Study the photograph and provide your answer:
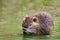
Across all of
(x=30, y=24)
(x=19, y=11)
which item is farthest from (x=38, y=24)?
(x=19, y=11)

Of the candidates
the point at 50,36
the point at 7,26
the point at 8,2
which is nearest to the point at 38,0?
the point at 8,2

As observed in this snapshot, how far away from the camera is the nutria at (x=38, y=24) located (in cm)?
605

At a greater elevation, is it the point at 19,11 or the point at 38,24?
the point at 19,11

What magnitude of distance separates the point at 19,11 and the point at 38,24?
7.41ft

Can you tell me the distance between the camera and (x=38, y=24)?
20.3 feet

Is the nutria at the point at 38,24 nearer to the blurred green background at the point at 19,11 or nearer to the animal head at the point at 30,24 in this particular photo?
the animal head at the point at 30,24

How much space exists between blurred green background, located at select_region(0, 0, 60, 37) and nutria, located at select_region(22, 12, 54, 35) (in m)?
0.18

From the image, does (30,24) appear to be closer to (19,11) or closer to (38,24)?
(38,24)

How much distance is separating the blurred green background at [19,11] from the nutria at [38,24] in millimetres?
176

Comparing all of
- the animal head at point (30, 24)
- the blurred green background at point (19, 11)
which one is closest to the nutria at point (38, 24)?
the animal head at point (30, 24)

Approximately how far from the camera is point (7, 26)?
6.70 m

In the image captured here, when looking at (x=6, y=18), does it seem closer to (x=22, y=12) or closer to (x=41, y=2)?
(x=22, y=12)

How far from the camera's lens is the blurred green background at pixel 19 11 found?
21.2 ft

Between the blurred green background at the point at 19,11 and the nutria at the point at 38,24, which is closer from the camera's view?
the nutria at the point at 38,24
